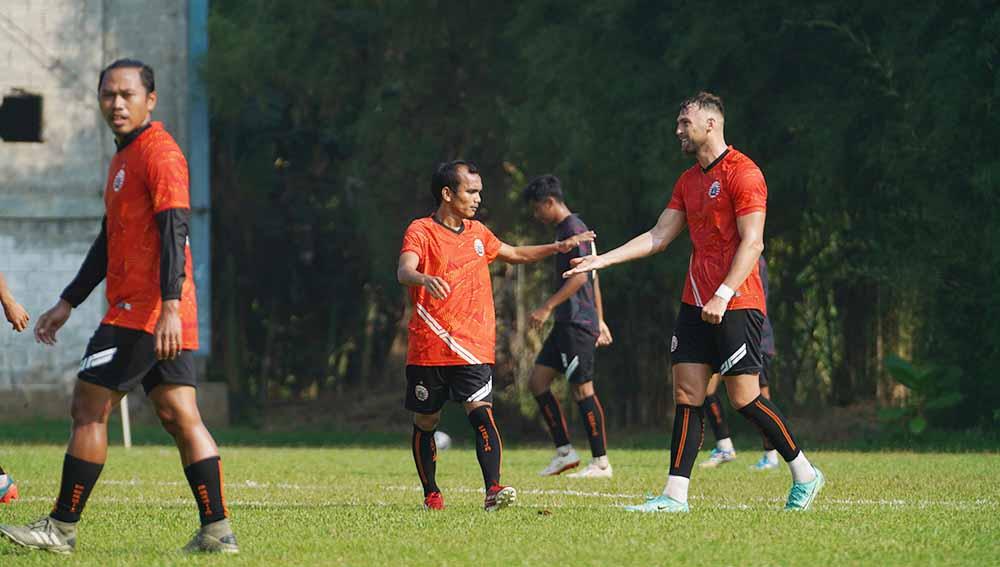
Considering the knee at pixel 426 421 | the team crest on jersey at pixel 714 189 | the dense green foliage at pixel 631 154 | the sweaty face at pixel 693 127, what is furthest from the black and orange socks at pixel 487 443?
the dense green foliage at pixel 631 154

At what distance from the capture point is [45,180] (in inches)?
1060

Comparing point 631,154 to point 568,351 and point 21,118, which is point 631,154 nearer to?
point 568,351

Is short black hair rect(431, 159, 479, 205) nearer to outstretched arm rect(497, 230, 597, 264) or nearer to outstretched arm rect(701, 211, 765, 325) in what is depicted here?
outstretched arm rect(497, 230, 597, 264)

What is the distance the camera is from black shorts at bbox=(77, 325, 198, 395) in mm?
7066

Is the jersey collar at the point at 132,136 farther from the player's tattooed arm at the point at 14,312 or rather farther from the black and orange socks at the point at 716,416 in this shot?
the black and orange socks at the point at 716,416

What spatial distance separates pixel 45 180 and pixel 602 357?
31.7 feet

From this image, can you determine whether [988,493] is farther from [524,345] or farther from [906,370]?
[524,345]

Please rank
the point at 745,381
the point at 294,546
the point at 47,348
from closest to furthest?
the point at 294,546 → the point at 745,381 → the point at 47,348

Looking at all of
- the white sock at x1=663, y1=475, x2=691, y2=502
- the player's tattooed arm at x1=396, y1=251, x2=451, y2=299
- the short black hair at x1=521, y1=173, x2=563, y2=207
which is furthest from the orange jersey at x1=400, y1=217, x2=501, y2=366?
the short black hair at x1=521, y1=173, x2=563, y2=207

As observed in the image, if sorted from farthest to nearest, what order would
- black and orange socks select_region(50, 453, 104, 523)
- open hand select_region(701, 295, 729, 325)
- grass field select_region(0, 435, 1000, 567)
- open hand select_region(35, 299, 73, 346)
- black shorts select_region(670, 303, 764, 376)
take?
1. black shorts select_region(670, 303, 764, 376)
2. open hand select_region(701, 295, 729, 325)
3. open hand select_region(35, 299, 73, 346)
4. black and orange socks select_region(50, 453, 104, 523)
5. grass field select_region(0, 435, 1000, 567)

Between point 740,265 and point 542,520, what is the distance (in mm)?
1689

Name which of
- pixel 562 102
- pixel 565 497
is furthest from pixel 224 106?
pixel 565 497

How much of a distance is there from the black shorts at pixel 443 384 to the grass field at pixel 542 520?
24.2 inches

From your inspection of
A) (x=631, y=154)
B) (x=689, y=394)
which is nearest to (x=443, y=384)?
(x=689, y=394)
